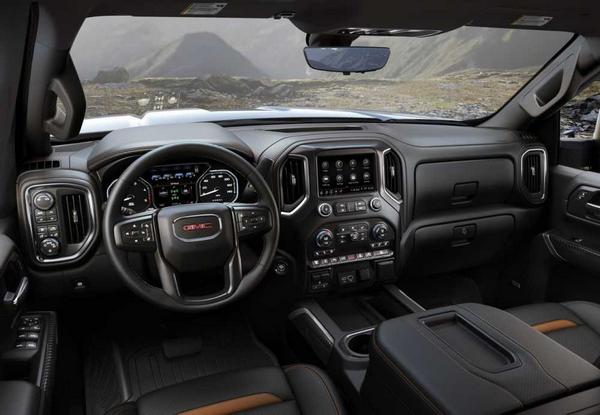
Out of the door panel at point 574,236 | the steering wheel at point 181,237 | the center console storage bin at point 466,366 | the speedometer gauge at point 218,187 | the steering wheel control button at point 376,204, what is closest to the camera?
the center console storage bin at point 466,366

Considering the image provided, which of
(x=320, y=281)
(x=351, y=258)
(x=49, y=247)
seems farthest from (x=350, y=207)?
(x=49, y=247)

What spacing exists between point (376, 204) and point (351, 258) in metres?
0.32

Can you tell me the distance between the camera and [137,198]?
2.27 m

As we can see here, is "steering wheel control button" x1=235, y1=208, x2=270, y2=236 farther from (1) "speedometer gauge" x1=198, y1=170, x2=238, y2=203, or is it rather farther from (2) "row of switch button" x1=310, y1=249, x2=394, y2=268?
(2) "row of switch button" x1=310, y1=249, x2=394, y2=268

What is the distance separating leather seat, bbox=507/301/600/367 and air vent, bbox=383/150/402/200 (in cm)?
86

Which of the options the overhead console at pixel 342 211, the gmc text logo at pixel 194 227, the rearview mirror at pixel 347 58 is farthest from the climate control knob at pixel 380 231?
the gmc text logo at pixel 194 227

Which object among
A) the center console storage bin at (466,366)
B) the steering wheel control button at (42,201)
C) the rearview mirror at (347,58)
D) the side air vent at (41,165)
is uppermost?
the rearview mirror at (347,58)

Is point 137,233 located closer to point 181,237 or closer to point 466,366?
point 181,237

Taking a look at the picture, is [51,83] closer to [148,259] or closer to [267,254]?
[148,259]

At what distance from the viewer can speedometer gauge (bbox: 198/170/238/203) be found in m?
2.39

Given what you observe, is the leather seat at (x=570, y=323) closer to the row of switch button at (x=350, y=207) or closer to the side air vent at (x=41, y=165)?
the row of switch button at (x=350, y=207)

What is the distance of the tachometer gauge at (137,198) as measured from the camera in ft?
7.36

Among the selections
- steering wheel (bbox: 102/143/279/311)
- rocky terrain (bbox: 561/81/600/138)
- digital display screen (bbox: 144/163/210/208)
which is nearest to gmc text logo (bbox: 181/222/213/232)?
steering wheel (bbox: 102/143/279/311)

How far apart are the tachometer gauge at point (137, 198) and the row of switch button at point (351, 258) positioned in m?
0.96
